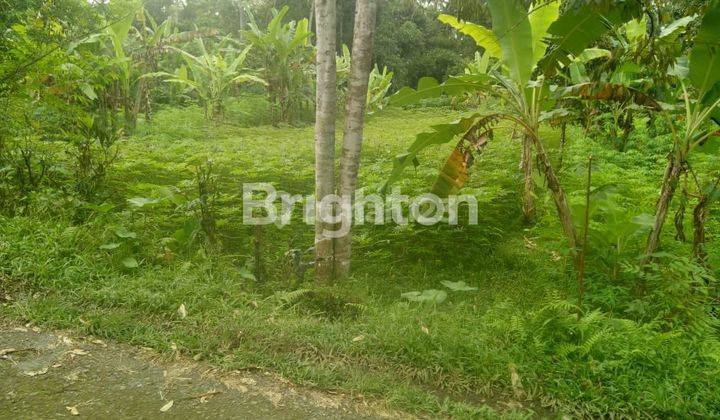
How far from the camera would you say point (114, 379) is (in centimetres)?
279

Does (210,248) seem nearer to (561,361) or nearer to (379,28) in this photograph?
A: (561,361)

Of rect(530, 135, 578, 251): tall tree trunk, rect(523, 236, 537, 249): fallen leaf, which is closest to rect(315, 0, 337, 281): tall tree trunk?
rect(530, 135, 578, 251): tall tree trunk

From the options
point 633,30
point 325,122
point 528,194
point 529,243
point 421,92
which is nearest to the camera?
point 421,92

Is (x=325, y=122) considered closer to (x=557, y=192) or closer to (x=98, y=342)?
(x=557, y=192)

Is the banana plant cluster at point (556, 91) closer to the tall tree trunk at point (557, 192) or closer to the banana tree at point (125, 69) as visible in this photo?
the tall tree trunk at point (557, 192)

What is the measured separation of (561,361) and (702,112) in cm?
193

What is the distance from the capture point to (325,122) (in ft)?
12.6

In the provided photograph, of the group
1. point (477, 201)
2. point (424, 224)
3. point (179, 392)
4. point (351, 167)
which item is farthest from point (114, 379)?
point (477, 201)

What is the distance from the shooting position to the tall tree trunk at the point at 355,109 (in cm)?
359

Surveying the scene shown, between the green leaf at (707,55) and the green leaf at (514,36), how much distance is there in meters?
1.01

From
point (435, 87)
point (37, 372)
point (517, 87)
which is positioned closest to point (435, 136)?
point (435, 87)

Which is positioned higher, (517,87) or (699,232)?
(517,87)

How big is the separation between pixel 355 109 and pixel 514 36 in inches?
49.7

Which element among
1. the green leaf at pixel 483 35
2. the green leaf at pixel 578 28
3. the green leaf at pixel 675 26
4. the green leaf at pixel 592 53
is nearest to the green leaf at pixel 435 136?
the green leaf at pixel 578 28
